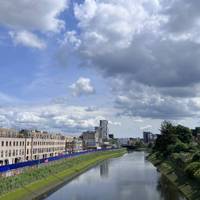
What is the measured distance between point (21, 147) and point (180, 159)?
47.5 m

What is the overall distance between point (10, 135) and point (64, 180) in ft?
113

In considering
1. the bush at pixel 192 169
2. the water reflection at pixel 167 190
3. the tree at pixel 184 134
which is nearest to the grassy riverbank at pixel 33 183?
the water reflection at pixel 167 190

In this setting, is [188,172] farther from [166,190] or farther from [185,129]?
[185,129]

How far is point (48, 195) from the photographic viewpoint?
5594 centimetres

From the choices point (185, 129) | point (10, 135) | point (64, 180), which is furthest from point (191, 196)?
point (185, 129)

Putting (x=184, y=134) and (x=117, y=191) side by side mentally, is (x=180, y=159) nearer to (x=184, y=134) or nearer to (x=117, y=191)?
(x=117, y=191)

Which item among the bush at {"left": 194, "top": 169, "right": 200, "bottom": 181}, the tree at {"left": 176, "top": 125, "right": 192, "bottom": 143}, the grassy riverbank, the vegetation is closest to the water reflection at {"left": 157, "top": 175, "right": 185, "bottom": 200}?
the vegetation

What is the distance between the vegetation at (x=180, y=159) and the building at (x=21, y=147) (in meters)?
39.2

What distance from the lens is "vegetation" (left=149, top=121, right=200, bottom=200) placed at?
5641 cm

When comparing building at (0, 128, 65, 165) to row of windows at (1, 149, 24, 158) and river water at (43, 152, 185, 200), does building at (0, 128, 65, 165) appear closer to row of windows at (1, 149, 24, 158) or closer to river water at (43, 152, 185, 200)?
row of windows at (1, 149, 24, 158)

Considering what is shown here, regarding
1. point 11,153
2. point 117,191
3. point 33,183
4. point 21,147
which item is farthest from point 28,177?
point 21,147

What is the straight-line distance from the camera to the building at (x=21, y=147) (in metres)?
94.2

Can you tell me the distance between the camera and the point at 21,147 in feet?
351

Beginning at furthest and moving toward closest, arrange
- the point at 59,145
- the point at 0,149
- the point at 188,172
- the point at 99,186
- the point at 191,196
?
the point at 59,145
the point at 0,149
the point at 99,186
the point at 188,172
the point at 191,196
